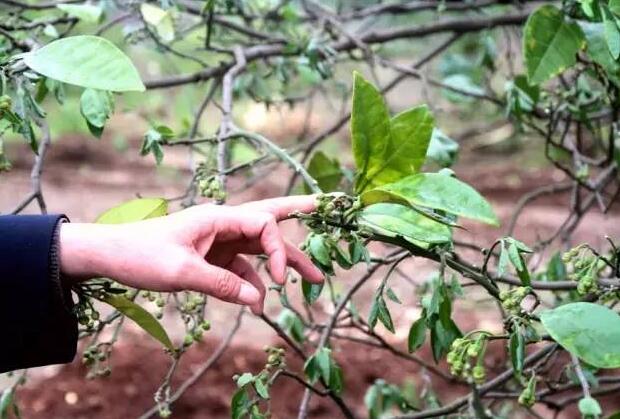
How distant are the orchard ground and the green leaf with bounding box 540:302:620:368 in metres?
0.75

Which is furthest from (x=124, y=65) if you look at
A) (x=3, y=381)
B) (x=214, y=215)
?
(x=3, y=381)

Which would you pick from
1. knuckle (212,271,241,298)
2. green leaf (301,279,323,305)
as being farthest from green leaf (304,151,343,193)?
knuckle (212,271,241,298)

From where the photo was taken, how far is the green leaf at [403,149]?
0.84 m

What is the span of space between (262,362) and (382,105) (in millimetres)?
1435

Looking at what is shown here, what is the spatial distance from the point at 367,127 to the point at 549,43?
1.35 feet

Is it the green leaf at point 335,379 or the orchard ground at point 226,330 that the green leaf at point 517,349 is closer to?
the green leaf at point 335,379

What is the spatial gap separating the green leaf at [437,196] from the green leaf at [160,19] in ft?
2.10

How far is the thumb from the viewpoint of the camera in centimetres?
69

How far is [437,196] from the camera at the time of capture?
0.74m

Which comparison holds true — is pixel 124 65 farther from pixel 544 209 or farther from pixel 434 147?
pixel 544 209

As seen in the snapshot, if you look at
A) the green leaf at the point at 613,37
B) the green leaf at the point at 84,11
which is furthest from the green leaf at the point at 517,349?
the green leaf at the point at 84,11

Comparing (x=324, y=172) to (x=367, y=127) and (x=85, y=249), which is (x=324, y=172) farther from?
(x=85, y=249)

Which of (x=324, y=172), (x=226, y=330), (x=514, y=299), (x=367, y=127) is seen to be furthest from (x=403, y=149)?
(x=226, y=330)

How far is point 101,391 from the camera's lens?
1990mm
